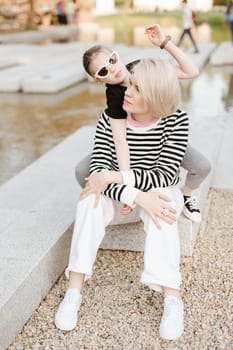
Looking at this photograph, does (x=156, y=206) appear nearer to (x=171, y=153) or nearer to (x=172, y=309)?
(x=171, y=153)

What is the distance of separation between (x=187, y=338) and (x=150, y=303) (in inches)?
13.1

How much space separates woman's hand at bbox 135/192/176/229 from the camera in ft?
8.82

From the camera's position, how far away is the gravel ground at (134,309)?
2584mm

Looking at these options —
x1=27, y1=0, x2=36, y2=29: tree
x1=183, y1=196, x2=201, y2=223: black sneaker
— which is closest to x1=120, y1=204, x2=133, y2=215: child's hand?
x1=183, y1=196, x2=201, y2=223: black sneaker

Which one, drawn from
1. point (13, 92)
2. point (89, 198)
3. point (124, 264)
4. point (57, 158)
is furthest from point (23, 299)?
point (13, 92)

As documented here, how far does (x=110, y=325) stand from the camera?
2707mm

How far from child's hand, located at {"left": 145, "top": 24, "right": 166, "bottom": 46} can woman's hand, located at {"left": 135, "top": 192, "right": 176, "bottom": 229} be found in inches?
32.9

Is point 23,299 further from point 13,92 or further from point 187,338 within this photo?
point 13,92

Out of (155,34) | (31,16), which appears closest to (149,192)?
(155,34)

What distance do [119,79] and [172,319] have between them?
123 centimetres

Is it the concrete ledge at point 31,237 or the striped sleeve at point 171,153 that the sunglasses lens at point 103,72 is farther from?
the concrete ledge at point 31,237

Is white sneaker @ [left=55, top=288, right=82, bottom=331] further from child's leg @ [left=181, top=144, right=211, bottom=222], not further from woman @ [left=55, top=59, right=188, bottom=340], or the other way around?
child's leg @ [left=181, top=144, right=211, bottom=222]

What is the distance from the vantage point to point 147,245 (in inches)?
105

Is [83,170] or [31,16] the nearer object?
[83,170]
